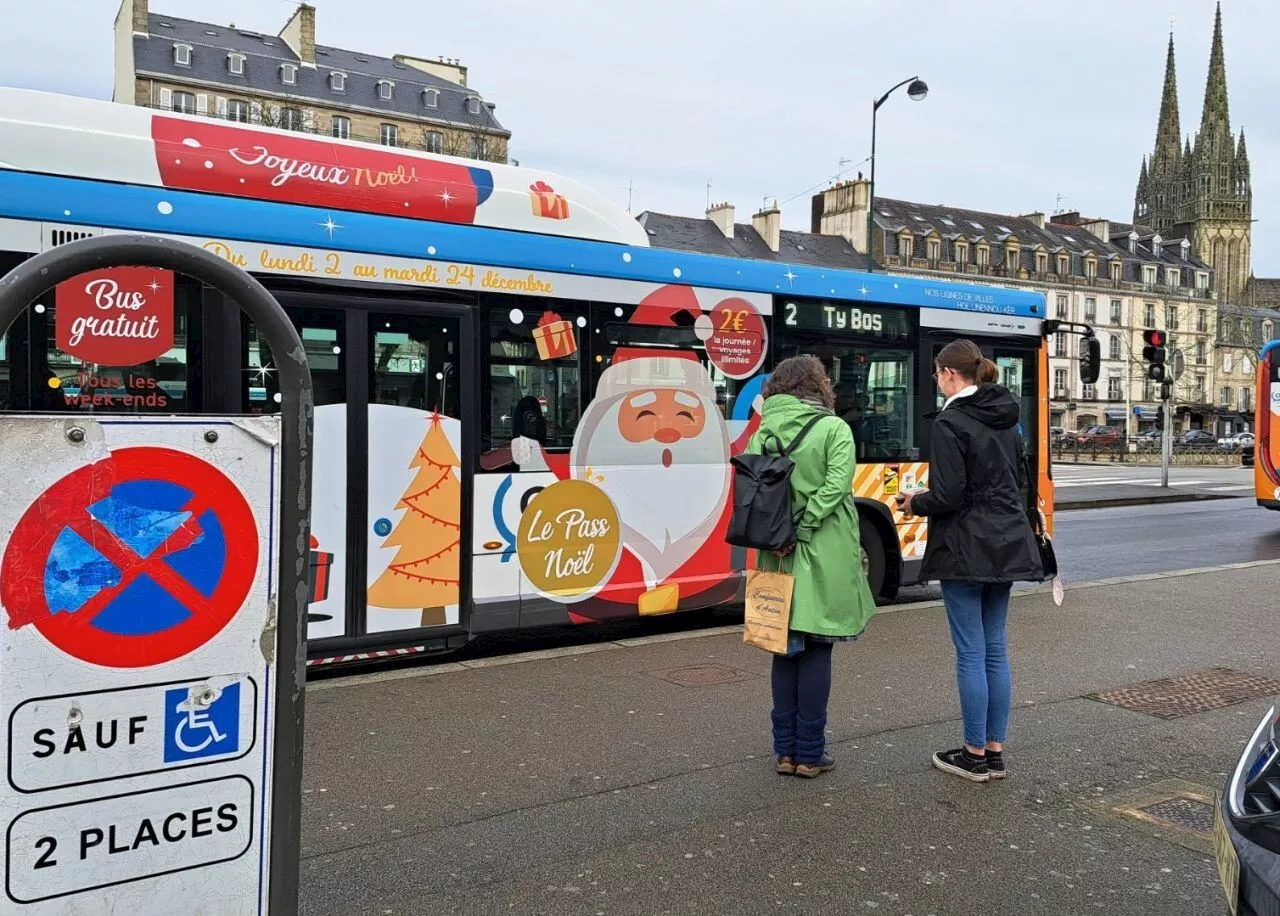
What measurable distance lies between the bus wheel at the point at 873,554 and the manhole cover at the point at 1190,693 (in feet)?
8.61

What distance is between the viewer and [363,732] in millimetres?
5395

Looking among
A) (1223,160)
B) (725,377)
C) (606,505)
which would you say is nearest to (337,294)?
(606,505)

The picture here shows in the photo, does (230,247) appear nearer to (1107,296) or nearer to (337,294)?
(337,294)

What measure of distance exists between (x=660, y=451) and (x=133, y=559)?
5.77 metres

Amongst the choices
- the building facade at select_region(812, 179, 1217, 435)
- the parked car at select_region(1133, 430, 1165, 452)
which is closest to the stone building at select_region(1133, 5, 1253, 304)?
the building facade at select_region(812, 179, 1217, 435)

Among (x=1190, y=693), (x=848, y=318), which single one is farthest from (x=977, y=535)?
(x=848, y=318)

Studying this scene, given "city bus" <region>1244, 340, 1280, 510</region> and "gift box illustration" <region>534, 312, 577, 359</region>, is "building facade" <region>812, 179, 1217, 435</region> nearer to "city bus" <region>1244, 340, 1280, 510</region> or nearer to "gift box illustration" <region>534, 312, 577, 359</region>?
"city bus" <region>1244, 340, 1280, 510</region>

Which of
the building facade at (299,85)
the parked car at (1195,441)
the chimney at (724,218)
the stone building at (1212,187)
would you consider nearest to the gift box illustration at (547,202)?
the building facade at (299,85)

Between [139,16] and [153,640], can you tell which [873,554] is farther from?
[139,16]

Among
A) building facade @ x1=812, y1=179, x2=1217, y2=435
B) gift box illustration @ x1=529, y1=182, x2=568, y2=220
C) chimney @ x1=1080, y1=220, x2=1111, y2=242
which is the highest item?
chimney @ x1=1080, y1=220, x2=1111, y2=242

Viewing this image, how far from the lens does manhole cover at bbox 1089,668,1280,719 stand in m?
6.05

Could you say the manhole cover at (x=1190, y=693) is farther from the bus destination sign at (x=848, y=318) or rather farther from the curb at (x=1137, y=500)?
the curb at (x=1137, y=500)

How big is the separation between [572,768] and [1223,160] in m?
135

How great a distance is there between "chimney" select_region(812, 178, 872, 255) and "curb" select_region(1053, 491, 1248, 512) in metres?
46.4
